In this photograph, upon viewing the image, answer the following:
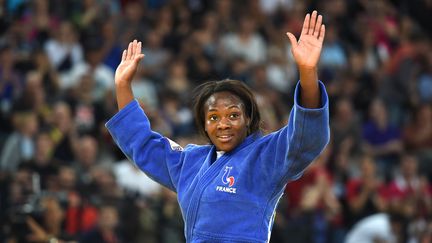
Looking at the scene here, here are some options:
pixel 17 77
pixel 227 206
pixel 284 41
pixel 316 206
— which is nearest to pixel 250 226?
pixel 227 206

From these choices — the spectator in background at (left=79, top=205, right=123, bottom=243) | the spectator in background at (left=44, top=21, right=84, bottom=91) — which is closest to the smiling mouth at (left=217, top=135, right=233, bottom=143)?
the spectator in background at (left=79, top=205, right=123, bottom=243)

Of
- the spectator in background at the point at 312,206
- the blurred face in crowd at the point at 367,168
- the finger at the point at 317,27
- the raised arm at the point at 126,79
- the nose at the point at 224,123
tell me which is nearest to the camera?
the finger at the point at 317,27

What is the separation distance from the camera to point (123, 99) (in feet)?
17.3

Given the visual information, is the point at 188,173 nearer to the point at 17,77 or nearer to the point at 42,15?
the point at 17,77

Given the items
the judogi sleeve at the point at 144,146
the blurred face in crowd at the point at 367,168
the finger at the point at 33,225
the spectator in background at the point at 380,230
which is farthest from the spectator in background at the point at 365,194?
the judogi sleeve at the point at 144,146

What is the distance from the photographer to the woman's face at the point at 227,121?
4840 millimetres

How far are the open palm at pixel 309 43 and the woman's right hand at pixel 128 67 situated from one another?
1.02 m

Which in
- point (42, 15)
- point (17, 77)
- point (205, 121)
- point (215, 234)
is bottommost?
point (215, 234)

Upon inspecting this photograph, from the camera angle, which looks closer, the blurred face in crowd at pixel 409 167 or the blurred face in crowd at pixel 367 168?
the blurred face in crowd at pixel 367 168

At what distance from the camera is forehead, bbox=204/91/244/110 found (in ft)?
15.9

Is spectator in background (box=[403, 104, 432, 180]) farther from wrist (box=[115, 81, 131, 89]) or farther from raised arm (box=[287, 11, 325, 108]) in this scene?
raised arm (box=[287, 11, 325, 108])

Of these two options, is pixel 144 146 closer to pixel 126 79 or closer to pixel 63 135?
pixel 126 79

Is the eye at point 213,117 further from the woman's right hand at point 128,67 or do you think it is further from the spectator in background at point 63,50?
the spectator in background at point 63,50

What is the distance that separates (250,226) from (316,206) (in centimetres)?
598
